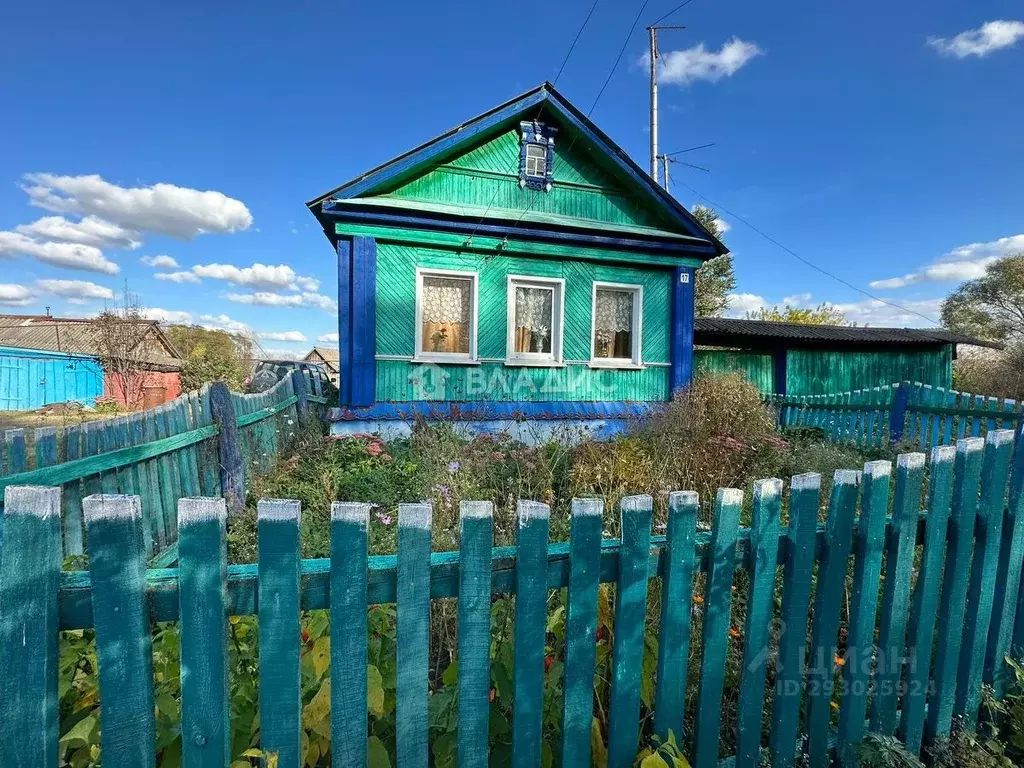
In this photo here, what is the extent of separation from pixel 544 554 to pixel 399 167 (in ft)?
23.5

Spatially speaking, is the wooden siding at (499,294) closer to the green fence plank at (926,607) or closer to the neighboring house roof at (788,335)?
the neighboring house roof at (788,335)

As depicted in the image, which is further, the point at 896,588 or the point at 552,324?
the point at 552,324

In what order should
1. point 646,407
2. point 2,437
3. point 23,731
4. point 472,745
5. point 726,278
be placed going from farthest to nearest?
point 726,278 → point 646,407 → point 2,437 → point 472,745 → point 23,731

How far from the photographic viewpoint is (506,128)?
8.12 m

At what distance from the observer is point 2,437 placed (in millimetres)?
2168

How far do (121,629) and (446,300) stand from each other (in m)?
7.08

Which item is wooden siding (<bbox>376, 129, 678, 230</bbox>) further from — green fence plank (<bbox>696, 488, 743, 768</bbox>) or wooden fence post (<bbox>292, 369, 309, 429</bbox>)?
green fence plank (<bbox>696, 488, 743, 768</bbox>)

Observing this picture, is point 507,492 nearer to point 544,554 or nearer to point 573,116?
point 544,554

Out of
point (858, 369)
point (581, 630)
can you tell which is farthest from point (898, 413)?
point (858, 369)

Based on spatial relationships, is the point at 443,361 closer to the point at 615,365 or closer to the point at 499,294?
the point at 499,294

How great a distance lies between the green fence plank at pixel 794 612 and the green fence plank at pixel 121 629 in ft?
5.95

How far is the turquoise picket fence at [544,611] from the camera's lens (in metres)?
1.04

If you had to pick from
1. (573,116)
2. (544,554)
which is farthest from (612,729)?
(573,116)

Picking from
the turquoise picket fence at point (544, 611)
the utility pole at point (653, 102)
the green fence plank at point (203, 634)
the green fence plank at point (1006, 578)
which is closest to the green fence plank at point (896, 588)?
the turquoise picket fence at point (544, 611)
